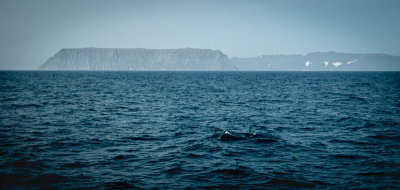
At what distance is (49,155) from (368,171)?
47.2 ft

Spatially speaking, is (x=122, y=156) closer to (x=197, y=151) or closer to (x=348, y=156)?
(x=197, y=151)

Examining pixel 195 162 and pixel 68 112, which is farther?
pixel 68 112

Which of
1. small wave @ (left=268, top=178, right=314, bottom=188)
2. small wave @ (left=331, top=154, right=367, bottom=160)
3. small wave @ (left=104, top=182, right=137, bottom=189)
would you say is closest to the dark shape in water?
small wave @ (left=331, top=154, right=367, bottom=160)

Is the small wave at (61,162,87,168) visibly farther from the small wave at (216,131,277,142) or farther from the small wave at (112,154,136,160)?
the small wave at (216,131,277,142)

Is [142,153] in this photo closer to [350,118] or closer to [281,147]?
[281,147]

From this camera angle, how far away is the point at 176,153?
14555 mm

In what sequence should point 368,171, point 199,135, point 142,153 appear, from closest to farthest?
point 368,171 < point 142,153 < point 199,135

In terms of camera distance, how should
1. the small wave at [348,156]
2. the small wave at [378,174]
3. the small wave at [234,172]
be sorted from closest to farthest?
1. the small wave at [378,174]
2. the small wave at [234,172]
3. the small wave at [348,156]

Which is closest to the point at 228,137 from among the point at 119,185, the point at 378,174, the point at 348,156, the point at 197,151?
the point at 197,151

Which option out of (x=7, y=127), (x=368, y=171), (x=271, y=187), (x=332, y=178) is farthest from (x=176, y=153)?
(x=7, y=127)

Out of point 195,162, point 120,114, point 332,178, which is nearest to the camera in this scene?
point 332,178

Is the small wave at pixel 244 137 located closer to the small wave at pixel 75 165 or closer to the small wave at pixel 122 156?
the small wave at pixel 122 156

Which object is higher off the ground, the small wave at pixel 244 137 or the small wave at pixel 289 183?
the small wave at pixel 244 137

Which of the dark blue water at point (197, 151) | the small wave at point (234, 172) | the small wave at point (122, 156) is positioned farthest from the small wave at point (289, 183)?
the small wave at point (122, 156)
